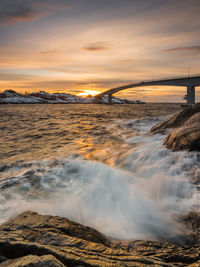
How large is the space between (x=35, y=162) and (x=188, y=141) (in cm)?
513

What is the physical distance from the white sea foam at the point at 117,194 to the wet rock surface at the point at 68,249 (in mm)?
617

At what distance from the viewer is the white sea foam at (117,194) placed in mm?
3051

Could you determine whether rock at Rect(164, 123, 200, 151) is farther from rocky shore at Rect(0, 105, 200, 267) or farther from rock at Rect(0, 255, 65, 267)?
rock at Rect(0, 255, 65, 267)

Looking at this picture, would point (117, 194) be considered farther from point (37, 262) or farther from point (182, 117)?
point (182, 117)

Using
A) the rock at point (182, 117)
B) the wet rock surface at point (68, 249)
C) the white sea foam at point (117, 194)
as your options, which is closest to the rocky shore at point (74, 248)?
the wet rock surface at point (68, 249)

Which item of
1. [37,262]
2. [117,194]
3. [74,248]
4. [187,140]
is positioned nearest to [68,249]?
[74,248]

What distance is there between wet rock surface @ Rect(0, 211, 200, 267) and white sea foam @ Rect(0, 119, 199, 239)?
0.62 m

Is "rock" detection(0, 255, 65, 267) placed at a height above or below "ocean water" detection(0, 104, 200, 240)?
above

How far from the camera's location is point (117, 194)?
4012mm

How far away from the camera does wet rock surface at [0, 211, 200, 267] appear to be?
5.33 ft

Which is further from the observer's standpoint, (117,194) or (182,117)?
(182,117)

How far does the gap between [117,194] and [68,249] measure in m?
2.36

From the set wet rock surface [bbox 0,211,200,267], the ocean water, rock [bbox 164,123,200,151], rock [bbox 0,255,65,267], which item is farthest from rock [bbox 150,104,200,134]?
rock [bbox 0,255,65,267]

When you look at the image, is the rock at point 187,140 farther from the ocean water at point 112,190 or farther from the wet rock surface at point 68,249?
the wet rock surface at point 68,249
